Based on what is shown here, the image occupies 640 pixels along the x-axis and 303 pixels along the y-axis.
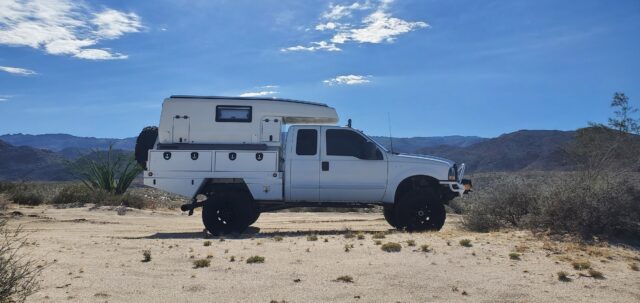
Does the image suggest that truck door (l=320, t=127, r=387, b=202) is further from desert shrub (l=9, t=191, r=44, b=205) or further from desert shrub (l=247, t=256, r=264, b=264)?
desert shrub (l=9, t=191, r=44, b=205)

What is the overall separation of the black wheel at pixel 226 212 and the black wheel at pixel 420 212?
9.98 feet

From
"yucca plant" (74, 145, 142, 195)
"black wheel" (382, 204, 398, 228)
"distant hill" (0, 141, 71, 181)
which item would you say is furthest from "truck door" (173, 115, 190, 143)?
"distant hill" (0, 141, 71, 181)

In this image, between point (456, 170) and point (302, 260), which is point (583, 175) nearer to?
point (456, 170)

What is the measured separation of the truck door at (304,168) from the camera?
11445mm

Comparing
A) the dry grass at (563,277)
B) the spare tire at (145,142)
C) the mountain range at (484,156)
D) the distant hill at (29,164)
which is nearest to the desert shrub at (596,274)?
the dry grass at (563,277)

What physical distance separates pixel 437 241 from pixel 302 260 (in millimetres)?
2494

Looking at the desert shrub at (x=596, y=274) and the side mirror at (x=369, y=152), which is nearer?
the desert shrub at (x=596, y=274)

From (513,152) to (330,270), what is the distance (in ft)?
286

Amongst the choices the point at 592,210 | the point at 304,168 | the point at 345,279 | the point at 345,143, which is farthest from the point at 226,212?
the point at 592,210

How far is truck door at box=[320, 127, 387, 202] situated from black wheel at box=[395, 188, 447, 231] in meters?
0.54

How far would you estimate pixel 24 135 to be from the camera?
616 ft

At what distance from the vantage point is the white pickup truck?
11289 millimetres

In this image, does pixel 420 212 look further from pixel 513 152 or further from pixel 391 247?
pixel 513 152

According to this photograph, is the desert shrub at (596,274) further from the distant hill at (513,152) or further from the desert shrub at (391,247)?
the distant hill at (513,152)
